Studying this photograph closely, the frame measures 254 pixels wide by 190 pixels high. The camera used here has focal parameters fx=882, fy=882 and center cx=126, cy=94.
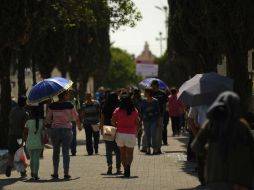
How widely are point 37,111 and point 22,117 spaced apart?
56 centimetres

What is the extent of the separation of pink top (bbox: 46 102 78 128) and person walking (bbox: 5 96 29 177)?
0.83 meters

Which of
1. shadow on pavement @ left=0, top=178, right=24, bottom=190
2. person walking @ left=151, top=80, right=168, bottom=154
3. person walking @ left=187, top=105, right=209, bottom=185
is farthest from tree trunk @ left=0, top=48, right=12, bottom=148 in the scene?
person walking @ left=187, top=105, right=209, bottom=185

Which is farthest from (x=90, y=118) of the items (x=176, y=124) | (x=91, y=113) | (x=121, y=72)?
(x=121, y=72)

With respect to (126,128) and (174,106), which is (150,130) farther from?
(174,106)

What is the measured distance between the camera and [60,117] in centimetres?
1573

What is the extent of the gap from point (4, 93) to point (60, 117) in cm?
831

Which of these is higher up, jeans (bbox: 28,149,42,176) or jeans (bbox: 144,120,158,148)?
jeans (bbox: 144,120,158,148)

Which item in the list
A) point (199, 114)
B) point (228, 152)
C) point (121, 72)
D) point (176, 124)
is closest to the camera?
point (228, 152)

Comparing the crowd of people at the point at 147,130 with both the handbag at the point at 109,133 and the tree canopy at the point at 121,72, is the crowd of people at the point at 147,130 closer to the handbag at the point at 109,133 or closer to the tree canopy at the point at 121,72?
the handbag at the point at 109,133

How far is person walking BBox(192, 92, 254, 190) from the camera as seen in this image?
8531 mm

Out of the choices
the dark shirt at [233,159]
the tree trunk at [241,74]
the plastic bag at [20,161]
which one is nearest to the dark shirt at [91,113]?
the tree trunk at [241,74]

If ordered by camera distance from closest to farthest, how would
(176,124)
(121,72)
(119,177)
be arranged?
(119,177)
(176,124)
(121,72)

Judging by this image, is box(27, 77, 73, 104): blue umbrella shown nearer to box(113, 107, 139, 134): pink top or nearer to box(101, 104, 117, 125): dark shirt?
box(101, 104, 117, 125): dark shirt

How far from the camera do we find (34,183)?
1507 centimetres
